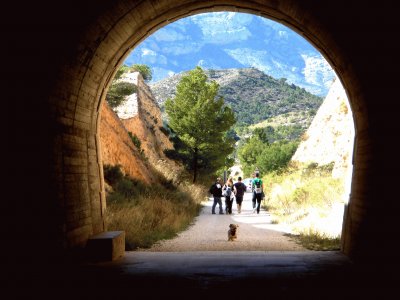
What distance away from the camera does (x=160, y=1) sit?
838cm

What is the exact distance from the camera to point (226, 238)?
14.4 metres

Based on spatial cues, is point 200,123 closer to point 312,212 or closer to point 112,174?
point 112,174

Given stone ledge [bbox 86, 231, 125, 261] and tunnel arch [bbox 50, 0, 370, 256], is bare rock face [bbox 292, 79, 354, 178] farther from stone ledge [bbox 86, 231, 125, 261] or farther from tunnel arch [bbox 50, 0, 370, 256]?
stone ledge [bbox 86, 231, 125, 261]

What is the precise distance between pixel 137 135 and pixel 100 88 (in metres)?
26.1

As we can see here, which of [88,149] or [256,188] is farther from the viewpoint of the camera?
[256,188]

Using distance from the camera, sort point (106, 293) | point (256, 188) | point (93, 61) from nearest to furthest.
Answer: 1. point (106, 293)
2. point (93, 61)
3. point (256, 188)

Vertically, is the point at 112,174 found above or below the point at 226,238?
above

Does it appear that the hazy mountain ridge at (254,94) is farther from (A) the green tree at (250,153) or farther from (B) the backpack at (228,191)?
(B) the backpack at (228,191)

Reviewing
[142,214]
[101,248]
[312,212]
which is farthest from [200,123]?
[101,248]

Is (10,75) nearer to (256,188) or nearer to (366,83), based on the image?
(366,83)

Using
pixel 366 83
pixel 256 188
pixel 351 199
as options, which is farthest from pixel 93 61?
pixel 256 188

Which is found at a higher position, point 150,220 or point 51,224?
point 51,224

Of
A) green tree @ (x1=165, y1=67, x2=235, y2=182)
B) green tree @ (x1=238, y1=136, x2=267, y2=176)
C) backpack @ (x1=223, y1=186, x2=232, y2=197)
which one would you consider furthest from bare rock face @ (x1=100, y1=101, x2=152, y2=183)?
green tree @ (x1=238, y1=136, x2=267, y2=176)

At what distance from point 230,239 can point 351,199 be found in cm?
543
